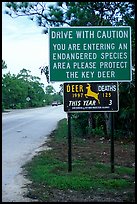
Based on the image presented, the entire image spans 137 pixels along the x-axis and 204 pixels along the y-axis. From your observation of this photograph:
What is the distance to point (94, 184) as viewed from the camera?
24.0ft

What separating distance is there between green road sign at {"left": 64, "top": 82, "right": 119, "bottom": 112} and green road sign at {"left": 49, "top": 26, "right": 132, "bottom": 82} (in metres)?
0.32

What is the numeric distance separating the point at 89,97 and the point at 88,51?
112cm

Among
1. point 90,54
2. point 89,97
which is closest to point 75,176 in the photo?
point 89,97

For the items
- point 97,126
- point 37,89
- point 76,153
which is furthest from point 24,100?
point 76,153

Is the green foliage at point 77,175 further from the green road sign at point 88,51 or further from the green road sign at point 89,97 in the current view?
the green road sign at point 88,51

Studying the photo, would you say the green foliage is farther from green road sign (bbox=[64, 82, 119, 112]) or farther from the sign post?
green road sign (bbox=[64, 82, 119, 112])

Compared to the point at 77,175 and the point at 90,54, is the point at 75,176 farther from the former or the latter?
the point at 90,54

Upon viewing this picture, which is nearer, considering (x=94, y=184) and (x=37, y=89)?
(x=94, y=184)

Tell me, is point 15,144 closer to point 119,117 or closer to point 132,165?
point 119,117

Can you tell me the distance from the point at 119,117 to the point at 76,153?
5.65 m

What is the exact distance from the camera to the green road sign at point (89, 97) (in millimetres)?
8766

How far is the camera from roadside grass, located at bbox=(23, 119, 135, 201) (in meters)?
7.11

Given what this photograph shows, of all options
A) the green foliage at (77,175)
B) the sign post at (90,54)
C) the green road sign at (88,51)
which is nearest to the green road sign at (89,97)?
the sign post at (90,54)

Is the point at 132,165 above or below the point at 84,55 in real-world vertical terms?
below
